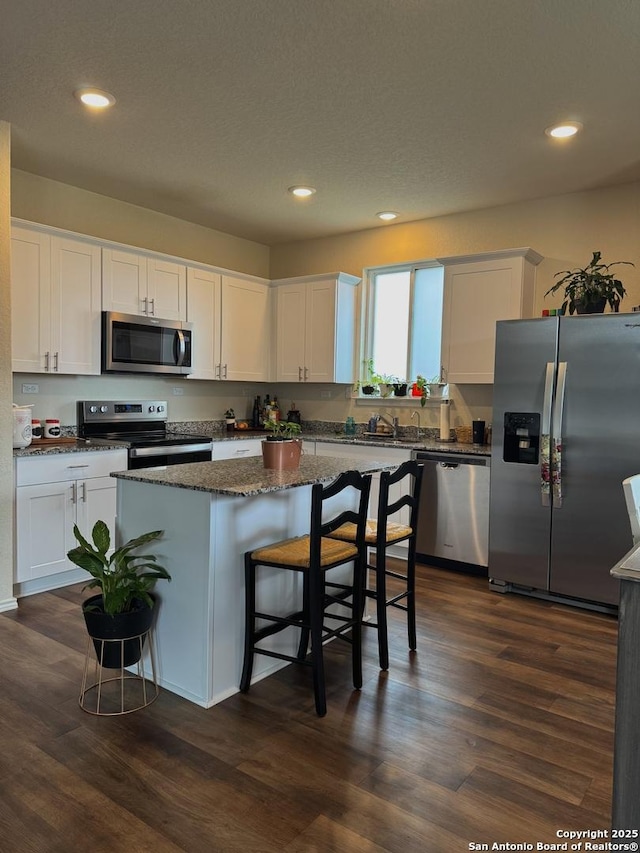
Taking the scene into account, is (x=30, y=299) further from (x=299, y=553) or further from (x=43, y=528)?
(x=299, y=553)

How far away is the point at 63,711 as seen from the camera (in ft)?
7.63

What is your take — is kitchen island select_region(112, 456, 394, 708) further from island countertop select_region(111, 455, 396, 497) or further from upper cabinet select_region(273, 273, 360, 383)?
upper cabinet select_region(273, 273, 360, 383)

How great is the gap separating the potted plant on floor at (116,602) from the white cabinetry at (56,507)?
4.51 feet

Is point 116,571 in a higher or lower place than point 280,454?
lower

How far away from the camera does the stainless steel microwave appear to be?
168 inches

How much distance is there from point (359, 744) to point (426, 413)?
3.31 m

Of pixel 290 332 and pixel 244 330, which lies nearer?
pixel 244 330

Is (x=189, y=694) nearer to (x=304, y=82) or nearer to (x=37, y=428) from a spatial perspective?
(x=37, y=428)

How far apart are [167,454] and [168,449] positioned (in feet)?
0.12

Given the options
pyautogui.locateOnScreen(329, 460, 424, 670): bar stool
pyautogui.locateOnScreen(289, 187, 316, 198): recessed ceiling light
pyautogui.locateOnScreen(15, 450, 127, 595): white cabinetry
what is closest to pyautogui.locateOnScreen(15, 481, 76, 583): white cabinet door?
pyautogui.locateOnScreen(15, 450, 127, 595): white cabinetry

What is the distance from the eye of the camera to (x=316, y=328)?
5.41m

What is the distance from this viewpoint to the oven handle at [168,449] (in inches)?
159

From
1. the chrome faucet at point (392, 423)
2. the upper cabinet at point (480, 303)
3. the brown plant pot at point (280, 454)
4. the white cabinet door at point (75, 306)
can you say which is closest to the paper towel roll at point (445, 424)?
the upper cabinet at point (480, 303)

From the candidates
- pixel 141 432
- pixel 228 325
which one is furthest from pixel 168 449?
pixel 228 325
